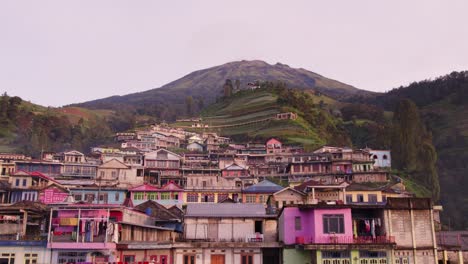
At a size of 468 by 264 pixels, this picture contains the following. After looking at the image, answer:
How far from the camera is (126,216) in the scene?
35.0 metres

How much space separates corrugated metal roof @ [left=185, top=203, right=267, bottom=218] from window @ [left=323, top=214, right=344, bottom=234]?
7.84 metres

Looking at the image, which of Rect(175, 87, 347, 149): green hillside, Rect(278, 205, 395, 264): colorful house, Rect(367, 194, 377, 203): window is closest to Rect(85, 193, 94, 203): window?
Rect(278, 205, 395, 264): colorful house

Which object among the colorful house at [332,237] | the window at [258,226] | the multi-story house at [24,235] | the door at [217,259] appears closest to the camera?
the multi-story house at [24,235]

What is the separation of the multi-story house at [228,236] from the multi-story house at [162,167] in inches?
1423

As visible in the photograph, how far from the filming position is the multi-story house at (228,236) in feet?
122

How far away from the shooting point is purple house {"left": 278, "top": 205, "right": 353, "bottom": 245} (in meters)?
33.8

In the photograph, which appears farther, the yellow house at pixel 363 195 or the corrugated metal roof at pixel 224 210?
the yellow house at pixel 363 195

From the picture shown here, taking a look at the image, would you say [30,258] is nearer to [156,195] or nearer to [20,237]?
[20,237]

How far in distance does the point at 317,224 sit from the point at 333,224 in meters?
1.16

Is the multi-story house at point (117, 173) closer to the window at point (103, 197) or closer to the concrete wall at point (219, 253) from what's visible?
the window at point (103, 197)

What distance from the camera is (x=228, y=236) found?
39438 millimetres

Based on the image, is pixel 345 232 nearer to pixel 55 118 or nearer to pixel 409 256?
pixel 409 256

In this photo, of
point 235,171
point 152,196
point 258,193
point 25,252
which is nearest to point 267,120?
point 235,171

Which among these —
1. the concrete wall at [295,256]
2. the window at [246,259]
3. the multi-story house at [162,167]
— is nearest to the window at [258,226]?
the window at [246,259]
